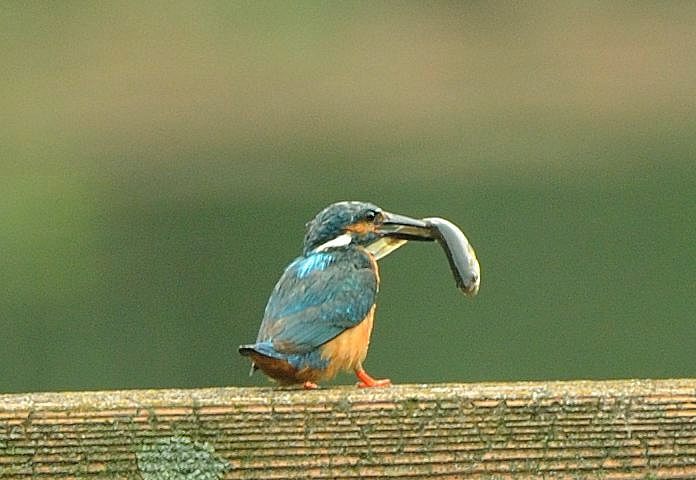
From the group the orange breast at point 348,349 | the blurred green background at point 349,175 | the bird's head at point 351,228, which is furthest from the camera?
the blurred green background at point 349,175

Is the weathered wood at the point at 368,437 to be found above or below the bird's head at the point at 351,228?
above

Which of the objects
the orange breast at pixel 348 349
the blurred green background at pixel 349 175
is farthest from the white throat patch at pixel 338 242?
the blurred green background at pixel 349 175

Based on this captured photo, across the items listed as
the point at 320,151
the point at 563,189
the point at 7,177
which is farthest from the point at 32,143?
the point at 563,189

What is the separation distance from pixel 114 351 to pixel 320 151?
9.49 m

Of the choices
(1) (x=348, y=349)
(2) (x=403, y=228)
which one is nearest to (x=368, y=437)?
(1) (x=348, y=349)

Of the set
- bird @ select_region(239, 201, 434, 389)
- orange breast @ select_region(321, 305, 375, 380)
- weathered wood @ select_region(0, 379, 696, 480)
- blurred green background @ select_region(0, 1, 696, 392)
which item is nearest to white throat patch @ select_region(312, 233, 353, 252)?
bird @ select_region(239, 201, 434, 389)

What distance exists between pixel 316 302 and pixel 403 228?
41 cm

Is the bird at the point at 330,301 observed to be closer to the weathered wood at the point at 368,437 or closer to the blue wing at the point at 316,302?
the blue wing at the point at 316,302

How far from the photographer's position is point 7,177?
21.0 m

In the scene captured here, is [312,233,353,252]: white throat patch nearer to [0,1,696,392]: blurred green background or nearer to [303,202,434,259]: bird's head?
[303,202,434,259]: bird's head

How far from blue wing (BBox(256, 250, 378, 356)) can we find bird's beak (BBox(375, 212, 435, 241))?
0.09m

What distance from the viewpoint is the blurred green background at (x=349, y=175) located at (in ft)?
45.5

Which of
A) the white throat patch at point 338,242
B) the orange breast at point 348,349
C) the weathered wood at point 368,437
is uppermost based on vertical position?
the weathered wood at point 368,437

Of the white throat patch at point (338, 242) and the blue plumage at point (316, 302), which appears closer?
the blue plumage at point (316, 302)
